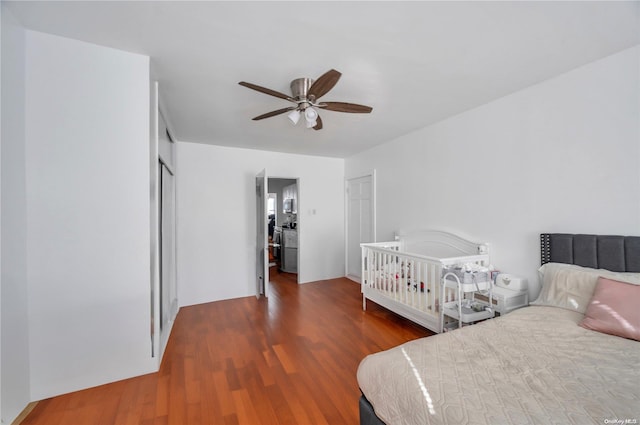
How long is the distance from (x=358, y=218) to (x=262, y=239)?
5.91 ft

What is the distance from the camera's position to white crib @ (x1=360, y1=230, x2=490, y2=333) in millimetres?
2506

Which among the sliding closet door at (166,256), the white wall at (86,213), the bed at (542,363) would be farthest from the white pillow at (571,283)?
the sliding closet door at (166,256)

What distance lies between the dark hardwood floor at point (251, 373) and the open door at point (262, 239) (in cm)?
54

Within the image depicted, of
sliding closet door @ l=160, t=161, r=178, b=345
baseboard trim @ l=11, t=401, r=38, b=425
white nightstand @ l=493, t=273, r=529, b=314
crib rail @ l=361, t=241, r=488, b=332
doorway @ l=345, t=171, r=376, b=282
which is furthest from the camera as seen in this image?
doorway @ l=345, t=171, r=376, b=282

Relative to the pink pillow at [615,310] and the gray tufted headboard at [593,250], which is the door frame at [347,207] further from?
the pink pillow at [615,310]

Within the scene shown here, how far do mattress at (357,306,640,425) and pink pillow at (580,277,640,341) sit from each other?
0.05 meters

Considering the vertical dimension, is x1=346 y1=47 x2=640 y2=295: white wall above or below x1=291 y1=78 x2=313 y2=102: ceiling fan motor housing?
below

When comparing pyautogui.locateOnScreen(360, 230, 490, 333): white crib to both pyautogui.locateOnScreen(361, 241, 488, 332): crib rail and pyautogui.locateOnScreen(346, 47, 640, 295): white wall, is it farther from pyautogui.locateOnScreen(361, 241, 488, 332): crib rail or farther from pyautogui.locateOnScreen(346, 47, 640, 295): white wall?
pyautogui.locateOnScreen(346, 47, 640, 295): white wall

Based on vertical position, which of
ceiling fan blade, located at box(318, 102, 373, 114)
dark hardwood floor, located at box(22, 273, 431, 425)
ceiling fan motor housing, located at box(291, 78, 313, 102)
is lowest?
dark hardwood floor, located at box(22, 273, 431, 425)

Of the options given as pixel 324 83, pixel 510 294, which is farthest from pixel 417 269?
pixel 324 83

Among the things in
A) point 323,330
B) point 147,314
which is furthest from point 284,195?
point 147,314

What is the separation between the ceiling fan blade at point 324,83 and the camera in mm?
1623

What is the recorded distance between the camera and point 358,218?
4.80 meters

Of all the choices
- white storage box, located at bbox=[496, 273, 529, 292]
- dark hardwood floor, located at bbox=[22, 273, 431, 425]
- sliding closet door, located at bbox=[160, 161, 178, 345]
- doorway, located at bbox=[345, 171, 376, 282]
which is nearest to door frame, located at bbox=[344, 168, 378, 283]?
doorway, located at bbox=[345, 171, 376, 282]
